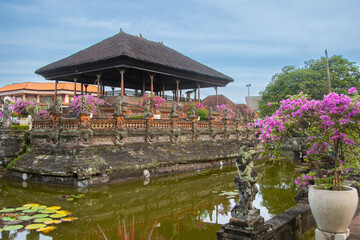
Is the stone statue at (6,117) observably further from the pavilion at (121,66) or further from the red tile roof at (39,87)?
the red tile roof at (39,87)

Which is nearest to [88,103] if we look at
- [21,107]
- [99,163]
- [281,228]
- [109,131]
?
[109,131]

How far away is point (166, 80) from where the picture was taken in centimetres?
2458

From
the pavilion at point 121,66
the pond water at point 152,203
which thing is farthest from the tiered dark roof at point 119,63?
the pond water at point 152,203

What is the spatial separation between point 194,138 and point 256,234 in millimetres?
11347

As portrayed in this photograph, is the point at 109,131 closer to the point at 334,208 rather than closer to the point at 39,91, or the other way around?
the point at 334,208

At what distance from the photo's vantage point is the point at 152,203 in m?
7.93

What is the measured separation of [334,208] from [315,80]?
30176 mm

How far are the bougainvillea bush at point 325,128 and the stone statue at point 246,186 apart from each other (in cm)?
114

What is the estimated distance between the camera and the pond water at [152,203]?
5820 millimetres

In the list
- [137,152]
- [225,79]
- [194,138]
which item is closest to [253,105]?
[225,79]

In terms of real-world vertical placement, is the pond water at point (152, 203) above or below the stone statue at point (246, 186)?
below

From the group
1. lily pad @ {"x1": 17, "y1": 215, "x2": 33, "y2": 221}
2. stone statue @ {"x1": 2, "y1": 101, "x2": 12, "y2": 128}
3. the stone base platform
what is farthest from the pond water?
stone statue @ {"x1": 2, "y1": 101, "x2": 12, "y2": 128}

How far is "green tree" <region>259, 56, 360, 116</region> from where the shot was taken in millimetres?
30141

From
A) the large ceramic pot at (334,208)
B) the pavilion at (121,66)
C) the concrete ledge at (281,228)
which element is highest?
the pavilion at (121,66)
